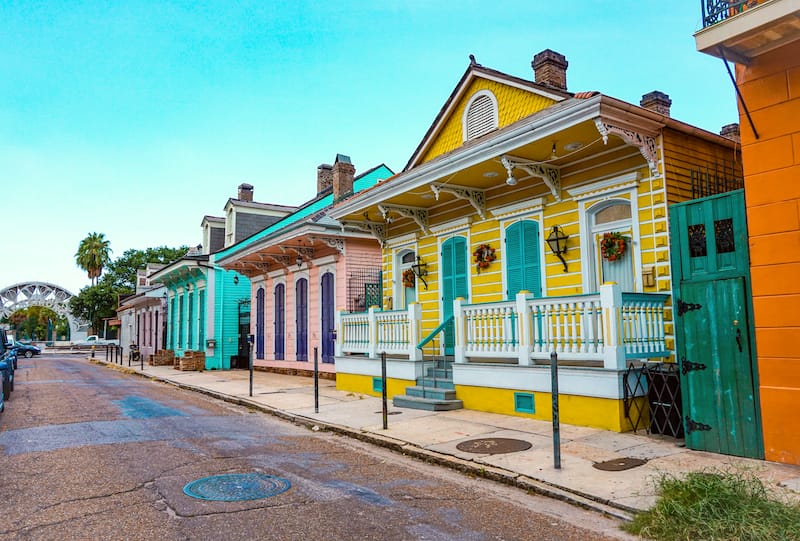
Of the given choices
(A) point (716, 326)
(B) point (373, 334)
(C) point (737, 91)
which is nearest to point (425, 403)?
(B) point (373, 334)

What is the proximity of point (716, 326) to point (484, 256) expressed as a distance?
5.79 m

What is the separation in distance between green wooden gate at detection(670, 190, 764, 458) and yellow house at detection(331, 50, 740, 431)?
108 cm

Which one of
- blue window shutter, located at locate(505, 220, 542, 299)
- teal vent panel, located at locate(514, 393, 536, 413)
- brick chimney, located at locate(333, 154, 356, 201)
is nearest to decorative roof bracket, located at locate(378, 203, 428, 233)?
blue window shutter, located at locate(505, 220, 542, 299)

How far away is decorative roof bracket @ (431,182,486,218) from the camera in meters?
11.9

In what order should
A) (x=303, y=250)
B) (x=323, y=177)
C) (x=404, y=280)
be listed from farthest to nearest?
(x=323, y=177), (x=303, y=250), (x=404, y=280)

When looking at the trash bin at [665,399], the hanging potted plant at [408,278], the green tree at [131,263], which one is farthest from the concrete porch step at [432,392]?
the green tree at [131,263]

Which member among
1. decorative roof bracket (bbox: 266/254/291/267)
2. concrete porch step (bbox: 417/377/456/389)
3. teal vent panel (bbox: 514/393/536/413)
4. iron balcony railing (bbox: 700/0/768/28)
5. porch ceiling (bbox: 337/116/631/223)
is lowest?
teal vent panel (bbox: 514/393/536/413)

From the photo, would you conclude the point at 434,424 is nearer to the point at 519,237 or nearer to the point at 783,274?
the point at 519,237

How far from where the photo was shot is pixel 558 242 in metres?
10.4

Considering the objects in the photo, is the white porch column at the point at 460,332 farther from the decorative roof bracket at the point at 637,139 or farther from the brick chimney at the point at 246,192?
the brick chimney at the point at 246,192

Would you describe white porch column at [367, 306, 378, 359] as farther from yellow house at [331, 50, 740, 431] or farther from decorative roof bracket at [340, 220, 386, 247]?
decorative roof bracket at [340, 220, 386, 247]

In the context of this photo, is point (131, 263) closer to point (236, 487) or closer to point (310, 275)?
point (310, 275)

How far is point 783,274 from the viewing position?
20.6 ft

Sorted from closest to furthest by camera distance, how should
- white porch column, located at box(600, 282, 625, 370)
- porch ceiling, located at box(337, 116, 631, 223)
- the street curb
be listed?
the street curb, white porch column, located at box(600, 282, 625, 370), porch ceiling, located at box(337, 116, 631, 223)
